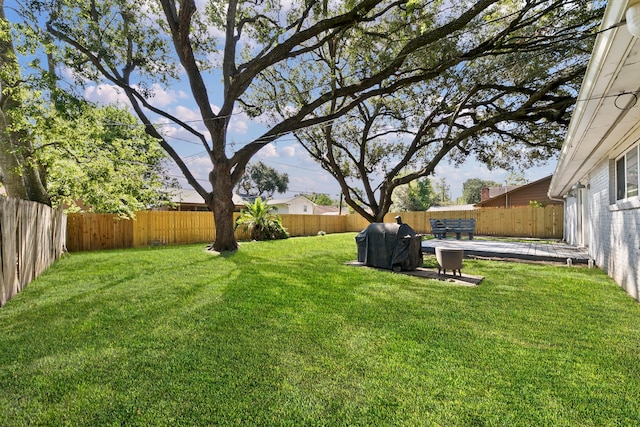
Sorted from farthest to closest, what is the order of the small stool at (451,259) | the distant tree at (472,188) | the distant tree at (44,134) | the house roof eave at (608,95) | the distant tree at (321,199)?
the distant tree at (472,188)
the distant tree at (321,199)
the distant tree at (44,134)
the small stool at (451,259)
the house roof eave at (608,95)

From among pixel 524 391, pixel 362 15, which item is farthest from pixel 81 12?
pixel 524 391

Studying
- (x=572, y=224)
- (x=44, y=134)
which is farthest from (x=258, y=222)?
(x=572, y=224)

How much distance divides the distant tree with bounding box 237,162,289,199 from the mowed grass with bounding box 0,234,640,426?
34.8m

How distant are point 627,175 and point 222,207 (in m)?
9.60

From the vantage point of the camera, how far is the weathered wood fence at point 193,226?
34.3ft

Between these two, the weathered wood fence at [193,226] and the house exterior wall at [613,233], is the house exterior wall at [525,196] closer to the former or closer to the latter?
the weathered wood fence at [193,226]

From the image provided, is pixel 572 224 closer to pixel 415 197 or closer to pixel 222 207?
pixel 222 207

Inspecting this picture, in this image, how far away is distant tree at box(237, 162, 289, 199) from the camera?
38.7m

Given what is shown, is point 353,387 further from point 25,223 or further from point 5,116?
point 5,116

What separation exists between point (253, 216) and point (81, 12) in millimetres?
9143

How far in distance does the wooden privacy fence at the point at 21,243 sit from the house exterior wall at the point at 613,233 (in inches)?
345

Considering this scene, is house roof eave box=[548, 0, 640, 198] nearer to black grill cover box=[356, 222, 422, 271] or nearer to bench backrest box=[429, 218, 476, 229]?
black grill cover box=[356, 222, 422, 271]

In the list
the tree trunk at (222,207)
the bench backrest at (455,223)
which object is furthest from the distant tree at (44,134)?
the bench backrest at (455,223)

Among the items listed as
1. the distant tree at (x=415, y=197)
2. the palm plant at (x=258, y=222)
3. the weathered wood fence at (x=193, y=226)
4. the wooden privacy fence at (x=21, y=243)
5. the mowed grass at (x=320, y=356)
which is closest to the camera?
the mowed grass at (x=320, y=356)
